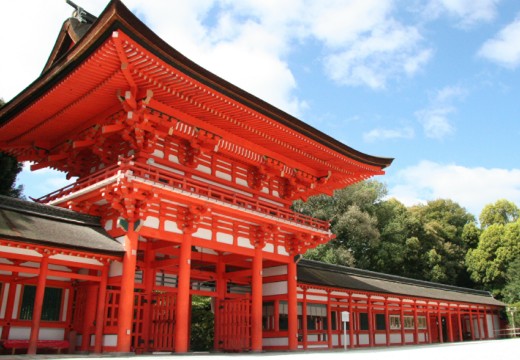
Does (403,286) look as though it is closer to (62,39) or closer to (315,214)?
(315,214)

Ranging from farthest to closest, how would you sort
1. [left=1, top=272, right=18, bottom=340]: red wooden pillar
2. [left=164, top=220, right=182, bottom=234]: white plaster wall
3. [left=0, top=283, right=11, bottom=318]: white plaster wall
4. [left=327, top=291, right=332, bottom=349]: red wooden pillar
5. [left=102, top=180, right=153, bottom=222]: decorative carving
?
[left=327, top=291, right=332, bottom=349]: red wooden pillar → [left=164, top=220, right=182, bottom=234]: white plaster wall → [left=102, top=180, right=153, bottom=222]: decorative carving → [left=0, top=283, right=11, bottom=318]: white plaster wall → [left=1, top=272, right=18, bottom=340]: red wooden pillar

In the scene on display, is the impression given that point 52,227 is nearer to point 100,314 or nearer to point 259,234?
point 100,314

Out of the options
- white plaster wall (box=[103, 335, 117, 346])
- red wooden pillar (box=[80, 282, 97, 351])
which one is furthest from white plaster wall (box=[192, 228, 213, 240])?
white plaster wall (box=[103, 335, 117, 346])

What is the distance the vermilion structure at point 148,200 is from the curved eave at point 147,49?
0.15 feet

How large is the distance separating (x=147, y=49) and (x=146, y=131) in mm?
3201

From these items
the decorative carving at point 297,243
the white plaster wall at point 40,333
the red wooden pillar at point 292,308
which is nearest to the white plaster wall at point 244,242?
the decorative carving at point 297,243

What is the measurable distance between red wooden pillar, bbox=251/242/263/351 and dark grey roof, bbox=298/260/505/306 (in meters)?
3.56

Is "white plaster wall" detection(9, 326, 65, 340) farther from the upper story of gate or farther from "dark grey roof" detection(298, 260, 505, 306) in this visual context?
"dark grey roof" detection(298, 260, 505, 306)

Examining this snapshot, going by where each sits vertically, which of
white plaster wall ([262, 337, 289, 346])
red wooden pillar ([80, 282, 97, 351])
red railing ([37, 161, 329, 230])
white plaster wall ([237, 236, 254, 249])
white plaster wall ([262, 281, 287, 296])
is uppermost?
red railing ([37, 161, 329, 230])

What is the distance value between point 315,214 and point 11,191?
26.3 m

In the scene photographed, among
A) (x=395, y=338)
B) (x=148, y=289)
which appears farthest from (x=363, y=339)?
(x=148, y=289)

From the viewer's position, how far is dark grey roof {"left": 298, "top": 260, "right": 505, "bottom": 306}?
Result: 75.7 ft

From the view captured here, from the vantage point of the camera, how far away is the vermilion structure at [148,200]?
1307cm

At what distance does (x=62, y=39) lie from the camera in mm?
18234
